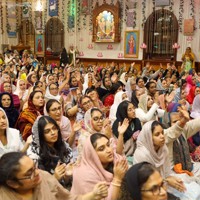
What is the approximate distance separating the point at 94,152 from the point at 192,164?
1310 millimetres

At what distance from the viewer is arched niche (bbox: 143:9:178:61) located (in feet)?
34.7

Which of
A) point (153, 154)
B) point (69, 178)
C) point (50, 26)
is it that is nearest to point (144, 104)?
point (153, 154)

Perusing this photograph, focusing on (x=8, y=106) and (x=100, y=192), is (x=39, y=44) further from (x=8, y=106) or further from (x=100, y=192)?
(x=100, y=192)

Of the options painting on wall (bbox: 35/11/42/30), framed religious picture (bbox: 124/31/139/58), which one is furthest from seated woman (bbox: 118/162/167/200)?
painting on wall (bbox: 35/11/42/30)

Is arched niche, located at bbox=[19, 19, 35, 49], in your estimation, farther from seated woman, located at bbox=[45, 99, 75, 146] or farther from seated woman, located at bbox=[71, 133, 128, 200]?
seated woman, located at bbox=[71, 133, 128, 200]

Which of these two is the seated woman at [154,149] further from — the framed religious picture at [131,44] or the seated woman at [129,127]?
the framed religious picture at [131,44]

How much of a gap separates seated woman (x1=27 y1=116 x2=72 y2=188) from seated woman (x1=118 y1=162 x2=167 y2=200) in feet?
3.13

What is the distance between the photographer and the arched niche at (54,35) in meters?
13.7

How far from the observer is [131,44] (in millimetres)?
11570

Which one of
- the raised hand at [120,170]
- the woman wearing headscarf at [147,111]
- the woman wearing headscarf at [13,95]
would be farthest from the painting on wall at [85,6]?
the raised hand at [120,170]

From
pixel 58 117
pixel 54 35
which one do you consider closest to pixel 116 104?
pixel 58 117

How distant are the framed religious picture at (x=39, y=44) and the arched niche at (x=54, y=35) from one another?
0.92ft

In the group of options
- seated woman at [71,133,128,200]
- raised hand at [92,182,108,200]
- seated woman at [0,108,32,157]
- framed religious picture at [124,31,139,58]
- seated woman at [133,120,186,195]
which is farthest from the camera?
framed religious picture at [124,31,139,58]

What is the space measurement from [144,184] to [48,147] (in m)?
1.14
